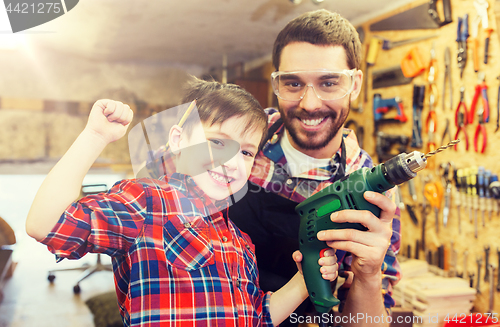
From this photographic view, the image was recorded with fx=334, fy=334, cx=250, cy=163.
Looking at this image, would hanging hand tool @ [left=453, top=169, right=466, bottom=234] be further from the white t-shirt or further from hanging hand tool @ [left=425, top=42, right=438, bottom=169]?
the white t-shirt

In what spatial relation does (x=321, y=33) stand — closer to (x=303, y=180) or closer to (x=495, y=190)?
(x=303, y=180)

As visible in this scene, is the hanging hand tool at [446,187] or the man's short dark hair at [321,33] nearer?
the man's short dark hair at [321,33]

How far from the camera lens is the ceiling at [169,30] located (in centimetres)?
84

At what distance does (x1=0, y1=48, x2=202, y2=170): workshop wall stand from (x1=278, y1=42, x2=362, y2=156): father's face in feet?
1.02

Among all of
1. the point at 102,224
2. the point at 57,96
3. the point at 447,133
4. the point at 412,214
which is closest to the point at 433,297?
the point at 412,214

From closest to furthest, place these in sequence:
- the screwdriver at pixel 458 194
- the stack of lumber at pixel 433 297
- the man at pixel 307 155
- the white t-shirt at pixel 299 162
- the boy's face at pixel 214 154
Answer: the boy's face at pixel 214 154
the man at pixel 307 155
the white t-shirt at pixel 299 162
the stack of lumber at pixel 433 297
the screwdriver at pixel 458 194

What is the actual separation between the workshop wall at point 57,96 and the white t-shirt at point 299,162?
0.40 metres

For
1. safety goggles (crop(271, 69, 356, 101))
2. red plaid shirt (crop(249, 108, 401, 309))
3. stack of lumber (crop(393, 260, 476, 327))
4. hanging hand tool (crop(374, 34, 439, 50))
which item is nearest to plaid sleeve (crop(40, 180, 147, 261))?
red plaid shirt (crop(249, 108, 401, 309))

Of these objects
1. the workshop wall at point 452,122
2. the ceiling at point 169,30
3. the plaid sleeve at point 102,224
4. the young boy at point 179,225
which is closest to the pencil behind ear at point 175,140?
the young boy at point 179,225

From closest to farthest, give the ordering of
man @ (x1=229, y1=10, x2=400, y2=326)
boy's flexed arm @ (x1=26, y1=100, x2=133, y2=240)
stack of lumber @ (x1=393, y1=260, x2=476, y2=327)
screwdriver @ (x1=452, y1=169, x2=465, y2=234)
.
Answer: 1. boy's flexed arm @ (x1=26, y1=100, x2=133, y2=240)
2. man @ (x1=229, y1=10, x2=400, y2=326)
3. stack of lumber @ (x1=393, y1=260, x2=476, y2=327)
4. screwdriver @ (x1=452, y1=169, x2=465, y2=234)

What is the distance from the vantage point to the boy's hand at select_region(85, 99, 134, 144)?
584 mm

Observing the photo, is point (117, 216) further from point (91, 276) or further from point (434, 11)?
point (434, 11)

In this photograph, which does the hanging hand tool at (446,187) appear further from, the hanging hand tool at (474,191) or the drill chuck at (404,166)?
the drill chuck at (404,166)

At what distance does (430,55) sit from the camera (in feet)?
6.29
